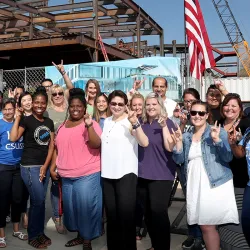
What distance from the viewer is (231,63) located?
119ft

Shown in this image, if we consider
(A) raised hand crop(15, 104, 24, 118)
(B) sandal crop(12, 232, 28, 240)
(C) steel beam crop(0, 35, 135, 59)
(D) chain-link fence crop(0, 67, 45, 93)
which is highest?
(C) steel beam crop(0, 35, 135, 59)

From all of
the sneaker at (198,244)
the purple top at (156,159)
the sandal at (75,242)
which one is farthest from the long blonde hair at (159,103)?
the sandal at (75,242)

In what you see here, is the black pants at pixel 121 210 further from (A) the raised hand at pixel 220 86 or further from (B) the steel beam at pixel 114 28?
(B) the steel beam at pixel 114 28

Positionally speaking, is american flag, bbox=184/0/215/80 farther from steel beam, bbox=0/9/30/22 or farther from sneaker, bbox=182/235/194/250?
steel beam, bbox=0/9/30/22

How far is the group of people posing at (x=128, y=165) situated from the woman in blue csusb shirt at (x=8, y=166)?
0.01 metres

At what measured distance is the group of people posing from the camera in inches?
121

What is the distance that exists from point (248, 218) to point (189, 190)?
72cm

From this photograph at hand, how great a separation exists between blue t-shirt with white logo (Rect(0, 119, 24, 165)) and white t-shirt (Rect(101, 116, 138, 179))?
1.34 meters


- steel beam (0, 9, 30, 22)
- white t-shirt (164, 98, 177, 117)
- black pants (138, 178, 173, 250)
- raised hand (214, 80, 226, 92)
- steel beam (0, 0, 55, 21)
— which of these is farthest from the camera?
steel beam (0, 9, 30, 22)

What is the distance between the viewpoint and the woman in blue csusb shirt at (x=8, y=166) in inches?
163

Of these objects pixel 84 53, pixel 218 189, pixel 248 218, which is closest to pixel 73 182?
pixel 218 189

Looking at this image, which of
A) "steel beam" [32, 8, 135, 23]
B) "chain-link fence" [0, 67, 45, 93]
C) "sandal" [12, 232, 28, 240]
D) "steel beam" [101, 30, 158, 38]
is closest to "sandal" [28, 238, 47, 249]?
"sandal" [12, 232, 28, 240]

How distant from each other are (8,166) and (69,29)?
15.8 meters

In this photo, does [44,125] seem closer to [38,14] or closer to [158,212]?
[158,212]
